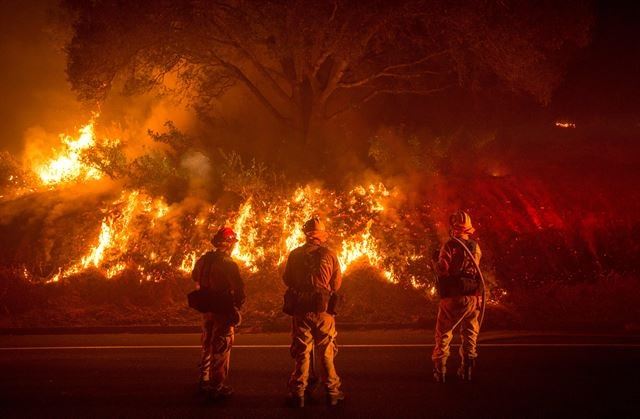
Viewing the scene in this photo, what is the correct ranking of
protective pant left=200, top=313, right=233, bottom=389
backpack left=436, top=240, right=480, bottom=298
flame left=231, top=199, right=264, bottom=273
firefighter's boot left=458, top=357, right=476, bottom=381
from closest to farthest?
1. protective pant left=200, top=313, right=233, bottom=389
2. backpack left=436, top=240, right=480, bottom=298
3. firefighter's boot left=458, top=357, right=476, bottom=381
4. flame left=231, top=199, right=264, bottom=273

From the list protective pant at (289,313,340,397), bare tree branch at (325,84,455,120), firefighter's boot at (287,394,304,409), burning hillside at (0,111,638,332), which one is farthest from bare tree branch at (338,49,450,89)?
firefighter's boot at (287,394,304,409)

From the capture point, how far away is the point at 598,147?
1877 cm

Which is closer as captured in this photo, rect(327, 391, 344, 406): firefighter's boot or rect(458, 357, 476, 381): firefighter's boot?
rect(327, 391, 344, 406): firefighter's boot

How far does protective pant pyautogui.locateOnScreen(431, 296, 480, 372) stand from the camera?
256 inches

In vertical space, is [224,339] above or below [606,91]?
below

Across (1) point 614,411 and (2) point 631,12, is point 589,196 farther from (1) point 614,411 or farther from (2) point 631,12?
(1) point 614,411

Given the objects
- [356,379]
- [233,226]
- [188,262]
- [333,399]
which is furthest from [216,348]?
[233,226]

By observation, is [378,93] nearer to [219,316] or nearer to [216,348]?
[219,316]

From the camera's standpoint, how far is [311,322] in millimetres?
5672

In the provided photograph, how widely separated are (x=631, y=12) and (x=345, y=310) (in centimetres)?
1282

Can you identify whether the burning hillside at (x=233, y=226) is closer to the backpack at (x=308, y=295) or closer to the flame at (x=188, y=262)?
the flame at (x=188, y=262)

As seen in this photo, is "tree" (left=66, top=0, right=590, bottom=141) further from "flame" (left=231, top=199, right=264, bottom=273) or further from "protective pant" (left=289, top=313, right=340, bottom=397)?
"protective pant" (left=289, top=313, right=340, bottom=397)

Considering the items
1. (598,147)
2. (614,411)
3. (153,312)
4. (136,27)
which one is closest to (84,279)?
(153,312)

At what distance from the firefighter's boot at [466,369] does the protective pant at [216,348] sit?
2.81 m
